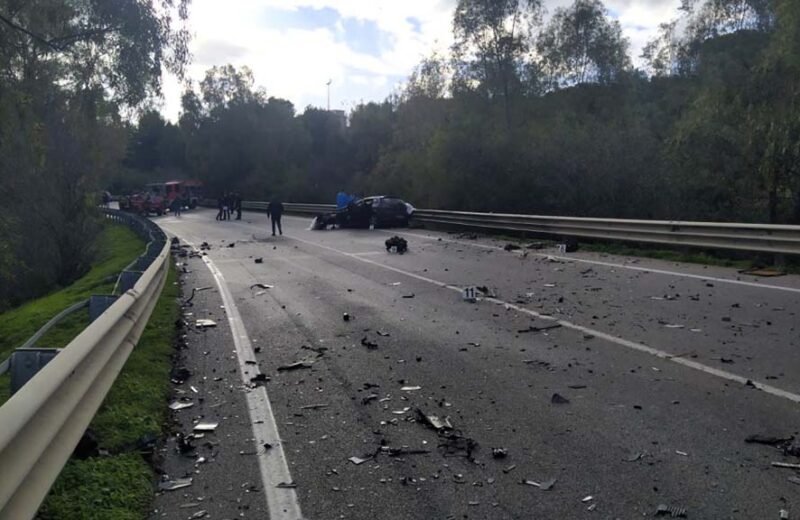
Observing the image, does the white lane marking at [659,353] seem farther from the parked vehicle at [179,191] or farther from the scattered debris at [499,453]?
the parked vehicle at [179,191]

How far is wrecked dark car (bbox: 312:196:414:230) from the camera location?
3334 cm

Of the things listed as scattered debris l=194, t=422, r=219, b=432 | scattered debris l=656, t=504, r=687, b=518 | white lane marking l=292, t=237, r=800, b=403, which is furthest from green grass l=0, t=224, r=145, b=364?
scattered debris l=656, t=504, r=687, b=518

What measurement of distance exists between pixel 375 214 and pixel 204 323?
23.0m

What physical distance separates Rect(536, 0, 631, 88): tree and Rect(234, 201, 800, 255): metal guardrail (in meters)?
28.8

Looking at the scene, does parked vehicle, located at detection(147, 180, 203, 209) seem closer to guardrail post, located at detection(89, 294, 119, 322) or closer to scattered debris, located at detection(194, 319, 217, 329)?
scattered debris, located at detection(194, 319, 217, 329)

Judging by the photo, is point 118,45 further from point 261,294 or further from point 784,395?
point 784,395

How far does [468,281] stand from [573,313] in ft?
13.5

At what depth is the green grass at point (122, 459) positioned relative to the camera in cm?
423

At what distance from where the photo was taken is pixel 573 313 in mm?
10172

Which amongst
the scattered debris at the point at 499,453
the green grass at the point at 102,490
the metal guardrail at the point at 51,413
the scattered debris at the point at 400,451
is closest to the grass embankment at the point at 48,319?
the metal guardrail at the point at 51,413

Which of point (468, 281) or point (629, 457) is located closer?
point (629, 457)

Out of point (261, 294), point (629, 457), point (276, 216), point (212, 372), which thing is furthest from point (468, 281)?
point (276, 216)

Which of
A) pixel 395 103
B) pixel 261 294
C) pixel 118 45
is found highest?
pixel 395 103

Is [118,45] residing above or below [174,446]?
above
